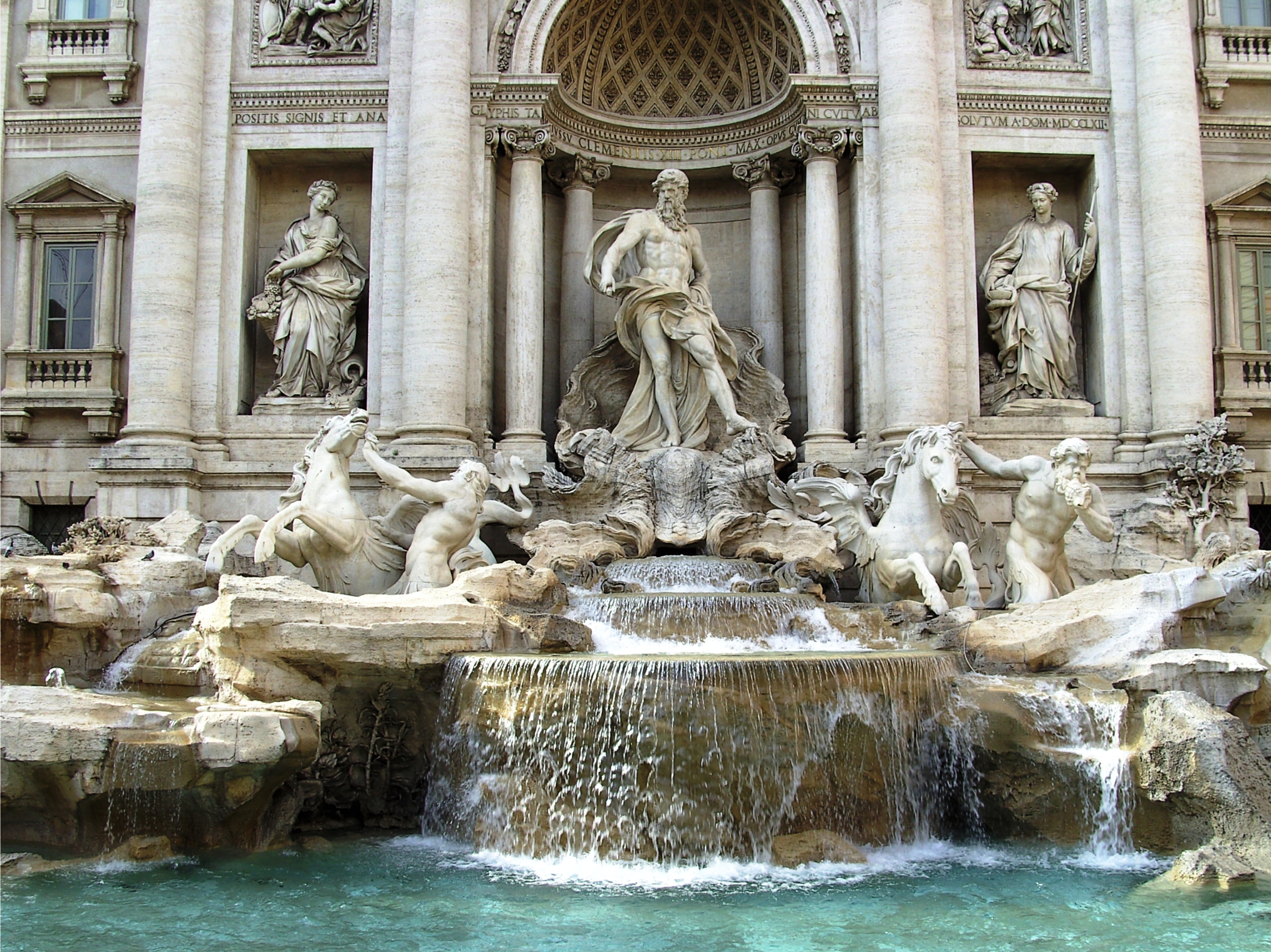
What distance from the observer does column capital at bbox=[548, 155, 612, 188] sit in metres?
16.3

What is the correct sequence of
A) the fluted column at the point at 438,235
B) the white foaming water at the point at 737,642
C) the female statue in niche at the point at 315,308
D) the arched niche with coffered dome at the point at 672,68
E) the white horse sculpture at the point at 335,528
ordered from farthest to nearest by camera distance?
the arched niche with coffered dome at the point at 672,68 < the female statue in niche at the point at 315,308 < the fluted column at the point at 438,235 < the white horse sculpture at the point at 335,528 < the white foaming water at the point at 737,642

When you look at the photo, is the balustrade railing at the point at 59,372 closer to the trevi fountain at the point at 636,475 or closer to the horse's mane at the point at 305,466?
the trevi fountain at the point at 636,475

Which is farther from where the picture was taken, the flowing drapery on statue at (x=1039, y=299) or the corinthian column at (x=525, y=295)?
the flowing drapery on statue at (x=1039, y=299)

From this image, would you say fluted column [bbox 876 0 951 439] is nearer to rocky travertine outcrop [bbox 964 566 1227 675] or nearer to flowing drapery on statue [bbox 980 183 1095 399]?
flowing drapery on statue [bbox 980 183 1095 399]

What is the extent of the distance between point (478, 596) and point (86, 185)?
9.63 m

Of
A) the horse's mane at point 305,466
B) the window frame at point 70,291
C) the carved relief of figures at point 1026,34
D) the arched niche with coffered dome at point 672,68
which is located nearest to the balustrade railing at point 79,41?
the window frame at point 70,291

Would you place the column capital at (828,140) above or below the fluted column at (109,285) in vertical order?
above

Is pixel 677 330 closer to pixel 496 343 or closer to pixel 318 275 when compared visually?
pixel 496 343

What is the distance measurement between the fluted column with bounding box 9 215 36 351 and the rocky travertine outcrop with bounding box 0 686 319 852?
9.04m

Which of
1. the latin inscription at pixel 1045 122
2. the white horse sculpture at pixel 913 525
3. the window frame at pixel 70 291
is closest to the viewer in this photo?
the white horse sculpture at pixel 913 525

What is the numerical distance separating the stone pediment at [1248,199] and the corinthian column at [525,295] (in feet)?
28.9

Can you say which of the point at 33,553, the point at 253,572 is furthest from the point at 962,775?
the point at 33,553

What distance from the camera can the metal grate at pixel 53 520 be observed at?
51.4 ft

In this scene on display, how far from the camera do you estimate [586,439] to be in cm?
1405
